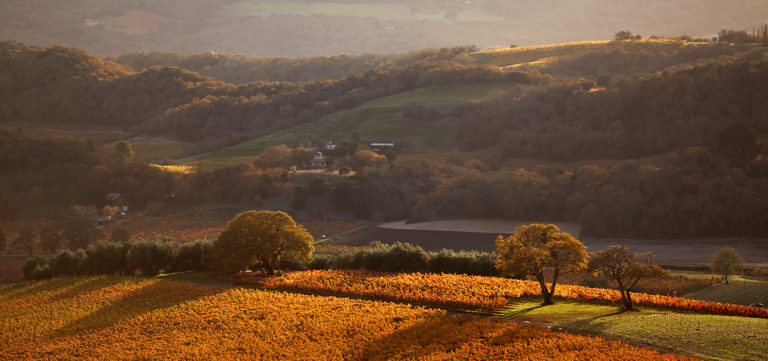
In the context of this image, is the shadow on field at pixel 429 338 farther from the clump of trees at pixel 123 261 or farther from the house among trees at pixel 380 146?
the house among trees at pixel 380 146

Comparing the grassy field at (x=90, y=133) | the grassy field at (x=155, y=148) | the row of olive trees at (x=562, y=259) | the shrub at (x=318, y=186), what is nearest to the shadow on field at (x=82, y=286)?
the row of olive trees at (x=562, y=259)

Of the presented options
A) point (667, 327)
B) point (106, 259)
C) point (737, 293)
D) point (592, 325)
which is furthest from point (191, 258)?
point (737, 293)

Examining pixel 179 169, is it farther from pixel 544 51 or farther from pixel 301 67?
pixel 544 51

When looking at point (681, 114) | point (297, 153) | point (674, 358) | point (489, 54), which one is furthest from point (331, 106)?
point (674, 358)

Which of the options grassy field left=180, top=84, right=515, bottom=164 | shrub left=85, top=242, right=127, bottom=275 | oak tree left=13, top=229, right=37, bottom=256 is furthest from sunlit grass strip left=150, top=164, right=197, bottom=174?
shrub left=85, top=242, right=127, bottom=275

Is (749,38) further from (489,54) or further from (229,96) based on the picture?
(229,96)

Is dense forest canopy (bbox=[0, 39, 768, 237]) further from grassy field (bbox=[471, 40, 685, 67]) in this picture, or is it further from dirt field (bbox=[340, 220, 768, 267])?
dirt field (bbox=[340, 220, 768, 267])
